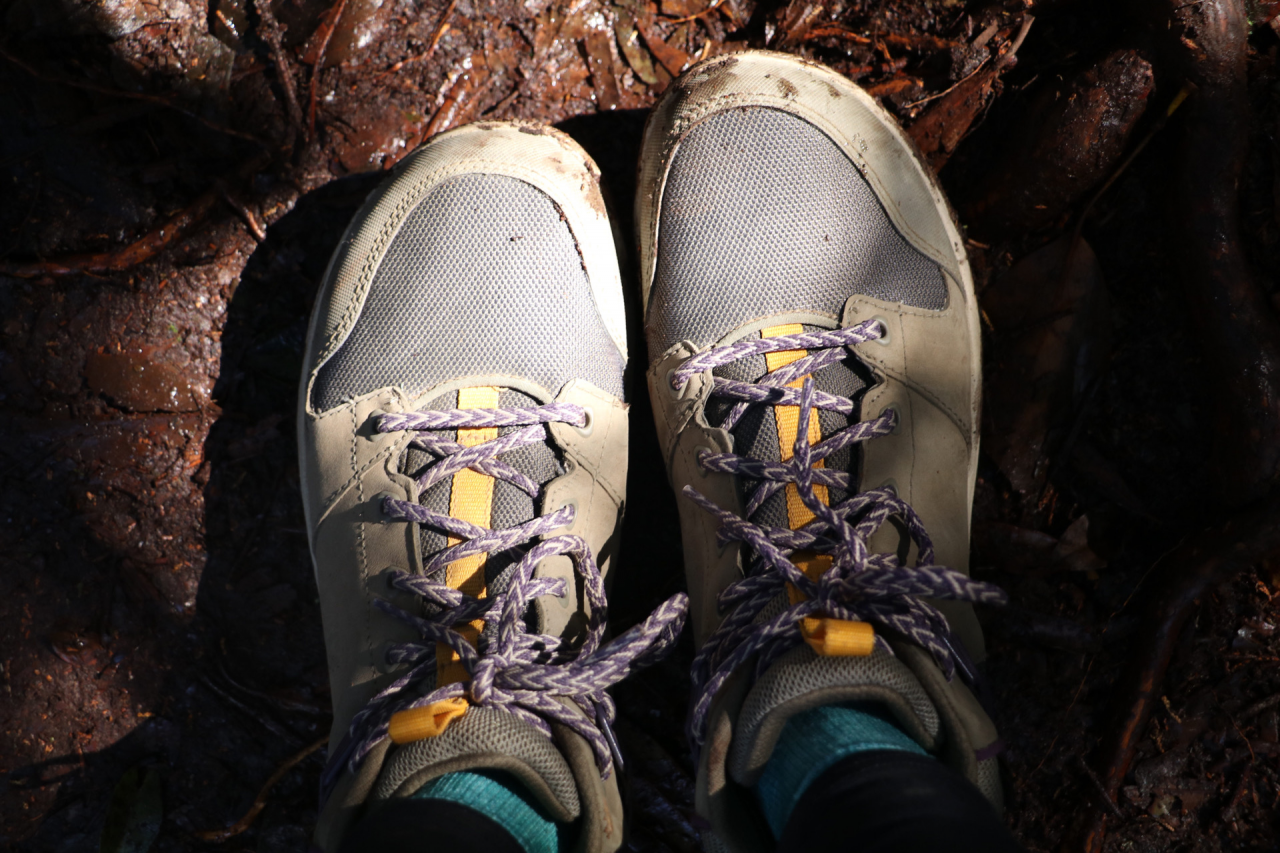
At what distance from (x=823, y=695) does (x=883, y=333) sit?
0.78 m

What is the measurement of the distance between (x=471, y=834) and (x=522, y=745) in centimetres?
16

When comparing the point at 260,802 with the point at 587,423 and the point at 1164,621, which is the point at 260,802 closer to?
the point at 587,423

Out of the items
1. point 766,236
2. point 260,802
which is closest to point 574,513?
point 766,236

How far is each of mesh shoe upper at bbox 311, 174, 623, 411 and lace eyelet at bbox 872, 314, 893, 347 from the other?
588 mm

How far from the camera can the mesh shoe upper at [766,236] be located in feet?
5.39

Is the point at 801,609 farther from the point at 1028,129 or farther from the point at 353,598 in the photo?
the point at 1028,129

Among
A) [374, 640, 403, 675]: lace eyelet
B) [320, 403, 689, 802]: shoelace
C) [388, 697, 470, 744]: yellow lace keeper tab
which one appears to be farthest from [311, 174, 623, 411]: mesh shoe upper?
[388, 697, 470, 744]: yellow lace keeper tab

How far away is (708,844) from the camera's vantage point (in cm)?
136

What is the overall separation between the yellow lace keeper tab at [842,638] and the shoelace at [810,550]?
39 mm

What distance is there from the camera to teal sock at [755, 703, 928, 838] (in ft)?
3.80

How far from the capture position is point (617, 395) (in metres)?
1.69

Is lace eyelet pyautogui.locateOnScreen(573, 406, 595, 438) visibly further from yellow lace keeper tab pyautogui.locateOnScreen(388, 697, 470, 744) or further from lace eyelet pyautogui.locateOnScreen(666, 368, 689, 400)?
yellow lace keeper tab pyautogui.locateOnScreen(388, 697, 470, 744)

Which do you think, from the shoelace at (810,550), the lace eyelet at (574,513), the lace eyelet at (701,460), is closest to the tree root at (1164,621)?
the shoelace at (810,550)

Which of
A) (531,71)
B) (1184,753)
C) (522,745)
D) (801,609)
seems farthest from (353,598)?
(1184,753)
